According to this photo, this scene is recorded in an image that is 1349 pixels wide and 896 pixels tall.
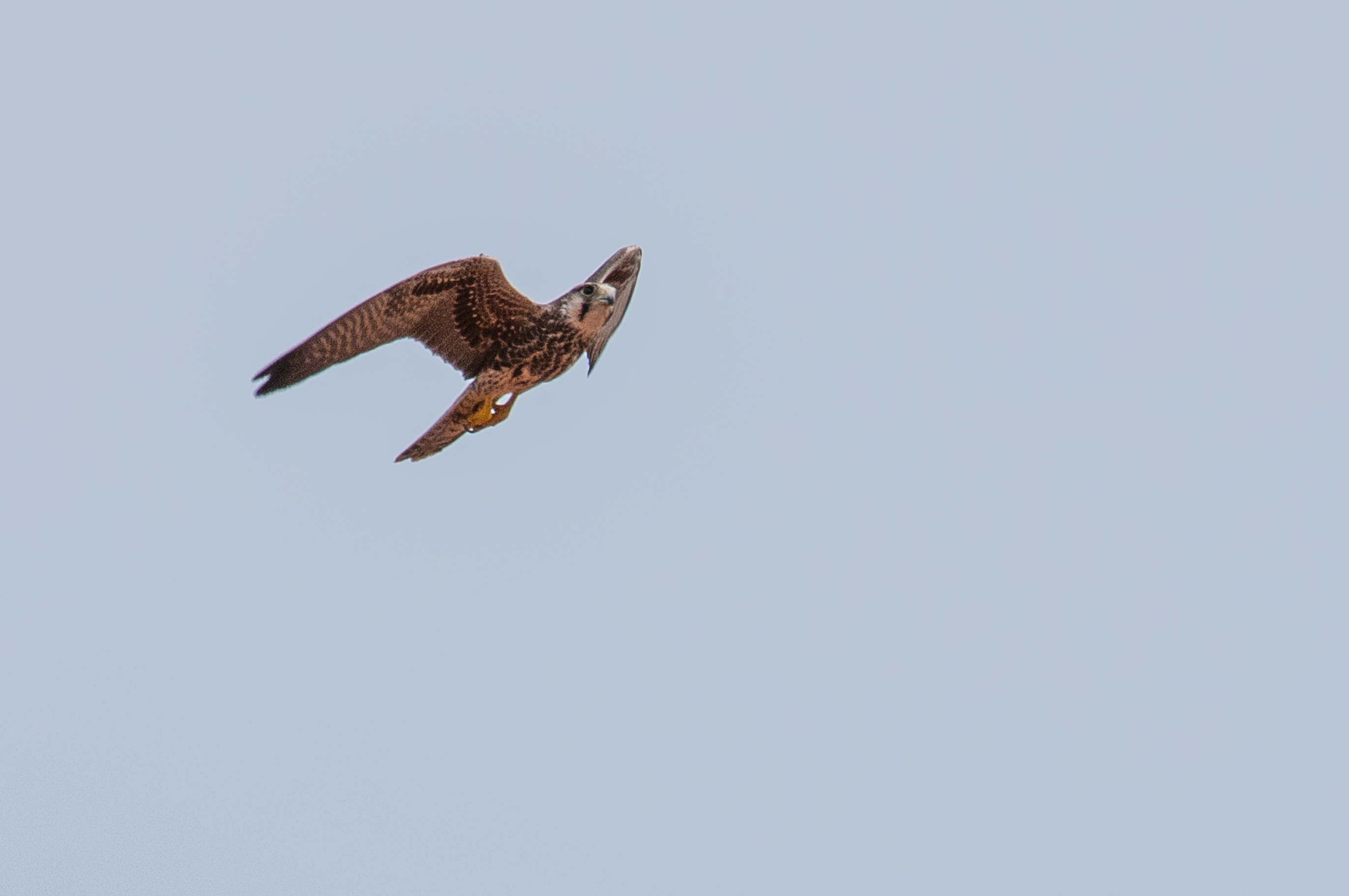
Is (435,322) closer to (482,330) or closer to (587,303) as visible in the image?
(482,330)

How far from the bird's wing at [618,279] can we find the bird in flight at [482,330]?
0.13 metres

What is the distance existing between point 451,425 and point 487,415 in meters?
0.33

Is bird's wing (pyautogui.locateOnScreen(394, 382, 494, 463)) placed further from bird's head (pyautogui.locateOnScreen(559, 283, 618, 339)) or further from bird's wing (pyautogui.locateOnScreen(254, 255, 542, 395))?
bird's head (pyautogui.locateOnScreen(559, 283, 618, 339))

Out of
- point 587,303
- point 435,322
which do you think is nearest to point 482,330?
point 435,322

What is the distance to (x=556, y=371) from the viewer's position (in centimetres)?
1131

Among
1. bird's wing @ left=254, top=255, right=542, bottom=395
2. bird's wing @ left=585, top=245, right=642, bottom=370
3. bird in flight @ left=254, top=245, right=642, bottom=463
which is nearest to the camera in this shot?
bird's wing @ left=254, top=255, right=542, bottom=395

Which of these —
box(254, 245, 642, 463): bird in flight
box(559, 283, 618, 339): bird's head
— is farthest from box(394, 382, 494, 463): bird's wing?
box(559, 283, 618, 339): bird's head

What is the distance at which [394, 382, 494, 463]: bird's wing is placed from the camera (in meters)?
11.0

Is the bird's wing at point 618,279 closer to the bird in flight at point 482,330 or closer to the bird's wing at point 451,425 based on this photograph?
the bird in flight at point 482,330

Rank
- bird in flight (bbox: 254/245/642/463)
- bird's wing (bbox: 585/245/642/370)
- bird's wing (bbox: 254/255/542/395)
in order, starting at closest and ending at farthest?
bird's wing (bbox: 254/255/542/395)
bird in flight (bbox: 254/245/642/463)
bird's wing (bbox: 585/245/642/370)

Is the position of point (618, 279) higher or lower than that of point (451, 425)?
higher

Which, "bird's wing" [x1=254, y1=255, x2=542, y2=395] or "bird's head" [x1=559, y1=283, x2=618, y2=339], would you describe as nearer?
"bird's wing" [x1=254, y1=255, x2=542, y2=395]

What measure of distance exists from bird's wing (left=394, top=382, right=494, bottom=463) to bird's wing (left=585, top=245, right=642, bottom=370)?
105cm

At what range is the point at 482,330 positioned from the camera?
440 inches
